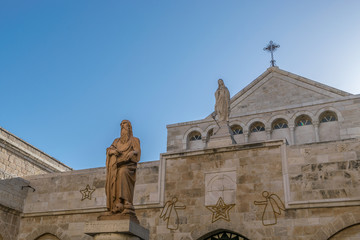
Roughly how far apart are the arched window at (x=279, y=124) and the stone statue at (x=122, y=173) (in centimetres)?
1361

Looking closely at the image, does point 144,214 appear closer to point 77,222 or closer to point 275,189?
point 77,222

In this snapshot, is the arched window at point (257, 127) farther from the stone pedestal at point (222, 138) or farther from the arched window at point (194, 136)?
the stone pedestal at point (222, 138)

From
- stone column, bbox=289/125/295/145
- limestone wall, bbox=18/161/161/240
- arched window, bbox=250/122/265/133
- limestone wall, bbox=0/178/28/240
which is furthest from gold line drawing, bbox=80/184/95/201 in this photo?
stone column, bbox=289/125/295/145

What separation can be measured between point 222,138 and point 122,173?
6197 millimetres

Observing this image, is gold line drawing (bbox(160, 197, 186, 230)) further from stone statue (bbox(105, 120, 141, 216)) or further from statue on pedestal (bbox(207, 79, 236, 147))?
stone statue (bbox(105, 120, 141, 216))

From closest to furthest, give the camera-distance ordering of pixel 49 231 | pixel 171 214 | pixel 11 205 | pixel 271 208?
pixel 271 208, pixel 171 214, pixel 49 231, pixel 11 205

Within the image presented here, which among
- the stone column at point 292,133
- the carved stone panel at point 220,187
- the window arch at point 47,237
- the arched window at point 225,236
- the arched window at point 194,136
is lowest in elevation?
the arched window at point 225,236

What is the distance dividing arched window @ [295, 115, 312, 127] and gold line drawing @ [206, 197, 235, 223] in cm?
972

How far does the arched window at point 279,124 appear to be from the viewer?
75.8 feet

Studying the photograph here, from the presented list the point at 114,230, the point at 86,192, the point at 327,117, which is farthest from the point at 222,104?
the point at 327,117

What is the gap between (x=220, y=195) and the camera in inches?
582

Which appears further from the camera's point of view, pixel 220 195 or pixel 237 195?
pixel 220 195

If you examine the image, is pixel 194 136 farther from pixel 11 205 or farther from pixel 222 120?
pixel 11 205

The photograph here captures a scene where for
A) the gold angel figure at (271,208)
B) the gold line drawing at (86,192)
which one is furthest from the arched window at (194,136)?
the gold angel figure at (271,208)
